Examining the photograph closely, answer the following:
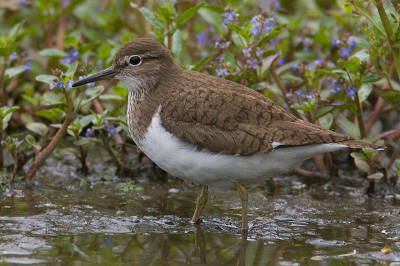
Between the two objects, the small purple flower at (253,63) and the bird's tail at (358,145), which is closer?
the bird's tail at (358,145)

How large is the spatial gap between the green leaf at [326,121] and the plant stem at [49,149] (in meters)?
3.17

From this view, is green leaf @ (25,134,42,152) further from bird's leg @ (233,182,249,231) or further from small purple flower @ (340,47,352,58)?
small purple flower @ (340,47,352,58)

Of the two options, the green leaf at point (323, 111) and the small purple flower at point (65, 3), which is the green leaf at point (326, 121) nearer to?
the green leaf at point (323, 111)

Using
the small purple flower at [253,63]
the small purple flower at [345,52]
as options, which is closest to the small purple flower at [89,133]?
the small purple flower at [253,63]

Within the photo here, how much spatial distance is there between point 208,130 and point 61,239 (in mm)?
1804

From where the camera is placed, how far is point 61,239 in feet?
17.4

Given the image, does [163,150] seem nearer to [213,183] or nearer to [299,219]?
[213,183]

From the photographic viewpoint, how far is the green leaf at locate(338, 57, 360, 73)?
6558 mm

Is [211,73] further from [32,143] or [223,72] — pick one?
[32,143]

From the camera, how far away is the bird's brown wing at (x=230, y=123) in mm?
5660

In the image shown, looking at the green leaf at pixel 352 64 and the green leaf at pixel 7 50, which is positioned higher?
the green leaf at pixel 352 64

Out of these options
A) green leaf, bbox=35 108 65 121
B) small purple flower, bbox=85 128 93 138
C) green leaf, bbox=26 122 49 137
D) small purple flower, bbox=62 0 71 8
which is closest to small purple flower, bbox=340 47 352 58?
small purple flower, bbox=85 128 93 138

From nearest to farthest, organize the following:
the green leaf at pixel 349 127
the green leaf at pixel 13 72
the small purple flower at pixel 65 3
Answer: the green leaf at pixel 349 127 → the green leaf at pixel 13 72 → the small purple flower at pixel 65 3

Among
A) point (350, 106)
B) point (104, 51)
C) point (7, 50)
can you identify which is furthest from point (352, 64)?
point (7, 50)
